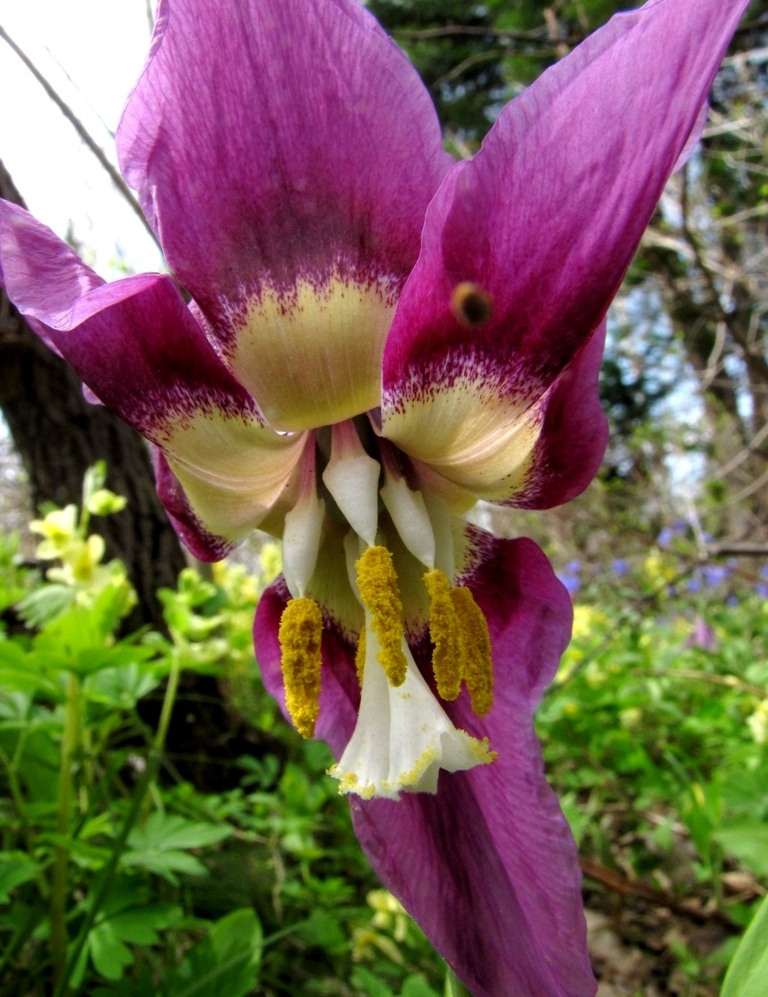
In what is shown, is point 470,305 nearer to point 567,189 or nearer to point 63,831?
point 567,189

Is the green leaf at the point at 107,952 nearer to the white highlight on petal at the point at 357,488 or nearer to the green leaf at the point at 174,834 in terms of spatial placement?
the green leaf at the point at 174,834

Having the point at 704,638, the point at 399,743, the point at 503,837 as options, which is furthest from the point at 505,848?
the point at 704,638

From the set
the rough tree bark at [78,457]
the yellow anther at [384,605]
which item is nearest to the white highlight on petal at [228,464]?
the yellow anther at [384,605]

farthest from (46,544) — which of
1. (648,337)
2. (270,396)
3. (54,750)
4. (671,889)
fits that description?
(648,337)

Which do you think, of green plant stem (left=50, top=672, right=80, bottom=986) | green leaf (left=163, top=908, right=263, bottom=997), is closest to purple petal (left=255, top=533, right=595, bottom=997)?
green leaf (left=163, top=908, right=263, bottom=997)

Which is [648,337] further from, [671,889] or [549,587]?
[549,587]

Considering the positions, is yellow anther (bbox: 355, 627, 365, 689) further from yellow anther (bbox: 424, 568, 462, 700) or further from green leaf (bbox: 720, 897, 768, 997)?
green leaf (bbox: 720, 897, 768, 997)

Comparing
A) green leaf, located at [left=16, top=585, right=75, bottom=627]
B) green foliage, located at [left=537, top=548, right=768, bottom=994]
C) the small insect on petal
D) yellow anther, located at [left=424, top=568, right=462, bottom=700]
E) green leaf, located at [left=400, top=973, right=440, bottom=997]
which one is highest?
the small insect on petal
